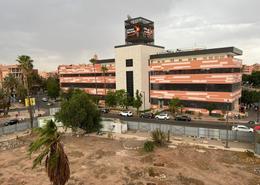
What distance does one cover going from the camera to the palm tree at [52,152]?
53.7ft

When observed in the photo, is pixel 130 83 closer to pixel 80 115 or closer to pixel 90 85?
pixel 90 85

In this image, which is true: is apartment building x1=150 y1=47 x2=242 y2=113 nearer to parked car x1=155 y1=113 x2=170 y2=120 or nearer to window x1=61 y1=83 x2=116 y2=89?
parked car x1=155 y1=113 x2=170 y2=120

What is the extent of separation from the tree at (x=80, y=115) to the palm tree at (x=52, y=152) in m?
28.3

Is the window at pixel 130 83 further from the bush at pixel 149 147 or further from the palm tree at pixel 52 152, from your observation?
the palm tree at pixel 52 152

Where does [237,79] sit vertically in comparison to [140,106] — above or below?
above

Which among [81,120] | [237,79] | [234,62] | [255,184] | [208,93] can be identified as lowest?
[255,184]

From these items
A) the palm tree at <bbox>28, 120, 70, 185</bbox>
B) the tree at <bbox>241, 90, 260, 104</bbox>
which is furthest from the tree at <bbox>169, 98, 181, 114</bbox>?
the palm tree at <bbox>28, 120, 70, 185</bbox>

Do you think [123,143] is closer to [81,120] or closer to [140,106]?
[81,120]

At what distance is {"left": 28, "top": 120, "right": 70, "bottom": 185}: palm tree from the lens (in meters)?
16.4

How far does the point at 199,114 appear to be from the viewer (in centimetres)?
6581

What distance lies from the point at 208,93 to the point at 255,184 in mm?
41673

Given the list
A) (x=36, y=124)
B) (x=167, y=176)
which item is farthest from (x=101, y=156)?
(x=36, y=124)

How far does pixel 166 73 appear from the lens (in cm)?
7369

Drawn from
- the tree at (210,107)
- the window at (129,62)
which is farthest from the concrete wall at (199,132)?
the window at (129,62)
